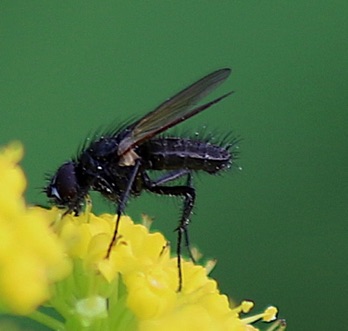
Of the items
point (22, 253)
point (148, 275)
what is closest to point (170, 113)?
point (148, 275)

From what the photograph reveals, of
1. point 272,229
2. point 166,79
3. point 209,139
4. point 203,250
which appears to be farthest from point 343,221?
point 209,139

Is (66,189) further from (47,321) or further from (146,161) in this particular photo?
(47,321)

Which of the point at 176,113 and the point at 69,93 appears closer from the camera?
the point at 176,113

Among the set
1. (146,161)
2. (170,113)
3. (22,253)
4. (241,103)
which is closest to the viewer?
(22,253)

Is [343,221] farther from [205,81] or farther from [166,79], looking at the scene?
[205,81]

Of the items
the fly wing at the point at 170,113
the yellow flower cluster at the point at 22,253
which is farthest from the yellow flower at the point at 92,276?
the fly wing at the point at 170,113

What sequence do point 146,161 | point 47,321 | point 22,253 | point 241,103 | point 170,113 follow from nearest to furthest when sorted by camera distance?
point 22,253 < point 47,321 < point 170,113 < point 146,161 < point 241,103

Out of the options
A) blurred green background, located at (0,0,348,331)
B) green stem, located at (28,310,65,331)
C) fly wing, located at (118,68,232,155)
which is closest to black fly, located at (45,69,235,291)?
fly wing, located at (118,68,232,155)
